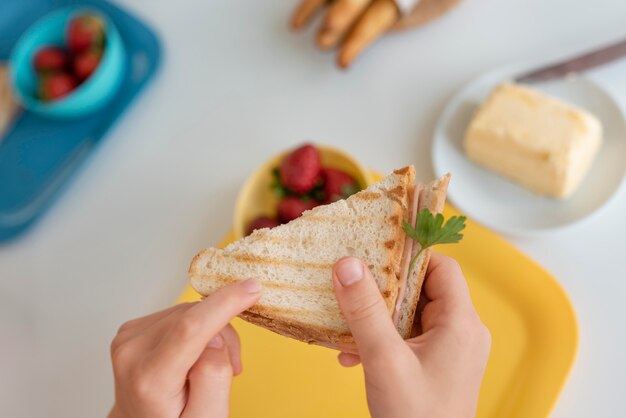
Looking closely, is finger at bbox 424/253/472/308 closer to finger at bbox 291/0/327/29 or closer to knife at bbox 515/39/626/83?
knife at bbox 515/39/626/83

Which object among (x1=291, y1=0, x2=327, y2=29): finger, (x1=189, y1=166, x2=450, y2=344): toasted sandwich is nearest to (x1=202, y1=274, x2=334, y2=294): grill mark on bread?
(x1=189, y1=166, x2=450, y2=344): toasted sandwich

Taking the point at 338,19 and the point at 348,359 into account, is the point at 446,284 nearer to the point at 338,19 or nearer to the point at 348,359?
the point at 348,359

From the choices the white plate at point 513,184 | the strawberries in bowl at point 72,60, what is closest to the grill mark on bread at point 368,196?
the white plate at point 513,184

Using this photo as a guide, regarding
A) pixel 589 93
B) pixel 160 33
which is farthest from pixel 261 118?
pixel 589 93

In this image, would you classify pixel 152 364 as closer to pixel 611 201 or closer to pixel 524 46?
pixel 611 201

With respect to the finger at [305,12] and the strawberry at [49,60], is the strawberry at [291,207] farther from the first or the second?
the strawberry at [49,60]

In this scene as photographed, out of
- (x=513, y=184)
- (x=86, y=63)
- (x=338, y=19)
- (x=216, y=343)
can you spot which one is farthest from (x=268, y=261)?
(x=86, y=63)
